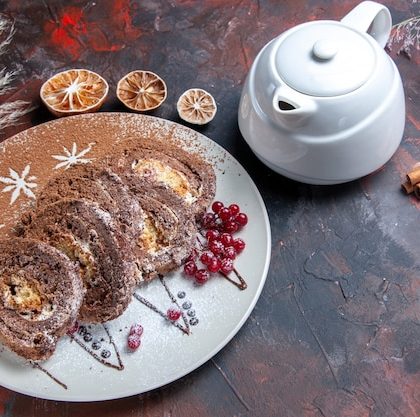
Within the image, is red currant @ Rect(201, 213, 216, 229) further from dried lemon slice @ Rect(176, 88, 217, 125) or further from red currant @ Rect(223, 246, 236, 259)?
dried lemon slice @ Rect(176, 88, 217, 125)

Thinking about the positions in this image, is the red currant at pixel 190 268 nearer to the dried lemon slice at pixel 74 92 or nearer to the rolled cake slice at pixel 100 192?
the rolled cake slice at pixel 100 192

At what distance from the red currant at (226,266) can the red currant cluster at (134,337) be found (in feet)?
0.88

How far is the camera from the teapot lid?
158 cm

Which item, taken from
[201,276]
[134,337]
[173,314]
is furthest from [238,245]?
[134,337]

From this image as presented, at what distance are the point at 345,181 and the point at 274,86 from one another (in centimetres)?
39

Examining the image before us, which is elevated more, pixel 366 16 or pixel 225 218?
pixel 366 16

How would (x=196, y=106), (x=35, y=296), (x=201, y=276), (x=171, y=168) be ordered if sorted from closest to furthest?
(x=35, y=296) → (x=201, y=276) → (x=171, y=168) → (x=196, y=106)

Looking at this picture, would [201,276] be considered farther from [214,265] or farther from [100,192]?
[100,192]

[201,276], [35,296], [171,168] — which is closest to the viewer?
[35,296]

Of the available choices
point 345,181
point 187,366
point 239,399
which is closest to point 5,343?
point 187,366

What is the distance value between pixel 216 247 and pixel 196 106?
52 centimetres

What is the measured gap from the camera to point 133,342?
1.59 meters

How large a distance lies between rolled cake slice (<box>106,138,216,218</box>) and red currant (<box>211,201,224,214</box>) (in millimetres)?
18

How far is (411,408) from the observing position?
63.2 inches
